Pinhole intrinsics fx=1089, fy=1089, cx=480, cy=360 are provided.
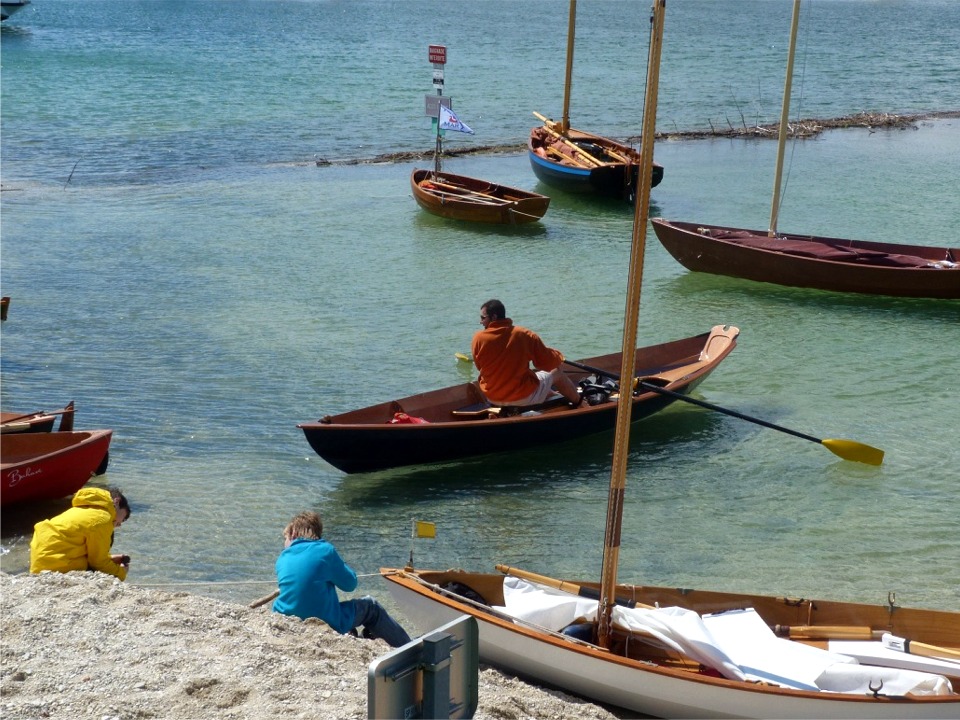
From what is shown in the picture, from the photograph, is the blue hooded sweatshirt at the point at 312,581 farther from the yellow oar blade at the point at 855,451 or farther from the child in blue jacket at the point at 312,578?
the yellow oar blade at the point at 855,451

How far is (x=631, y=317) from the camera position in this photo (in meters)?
6.16

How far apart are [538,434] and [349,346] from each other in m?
4.72

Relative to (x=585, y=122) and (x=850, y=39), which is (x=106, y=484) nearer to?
(x=585, y=122)

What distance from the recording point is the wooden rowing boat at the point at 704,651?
5922 millimetres

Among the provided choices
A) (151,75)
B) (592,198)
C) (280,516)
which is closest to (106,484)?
(280,516)

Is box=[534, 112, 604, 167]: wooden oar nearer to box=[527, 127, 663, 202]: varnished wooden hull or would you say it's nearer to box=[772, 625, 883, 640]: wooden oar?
box=[527, 127, 663, 202]: varnished wooden hull

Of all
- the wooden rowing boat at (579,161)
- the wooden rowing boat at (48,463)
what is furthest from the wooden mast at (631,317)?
the wooden rowing boat at (579,161)

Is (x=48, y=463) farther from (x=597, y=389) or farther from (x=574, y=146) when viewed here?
(x=574, y=146)

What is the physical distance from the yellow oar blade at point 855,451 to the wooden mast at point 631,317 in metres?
4.63

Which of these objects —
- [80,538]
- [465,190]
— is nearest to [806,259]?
[465,190]

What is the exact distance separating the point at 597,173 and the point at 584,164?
108 cm

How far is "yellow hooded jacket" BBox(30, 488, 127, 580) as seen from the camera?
681 centimetres

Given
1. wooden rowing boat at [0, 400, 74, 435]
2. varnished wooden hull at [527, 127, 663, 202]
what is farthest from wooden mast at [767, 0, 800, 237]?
wooden rowing boat at [0, 400, 74, 435]

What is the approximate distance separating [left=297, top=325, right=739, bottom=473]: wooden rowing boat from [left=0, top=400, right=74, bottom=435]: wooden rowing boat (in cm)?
229
